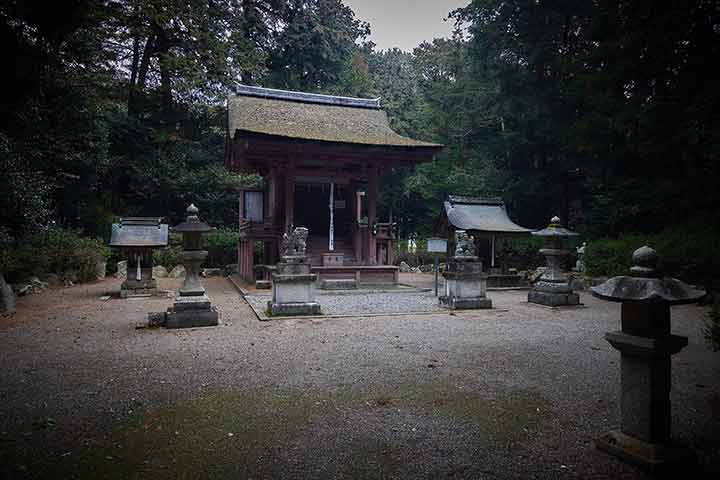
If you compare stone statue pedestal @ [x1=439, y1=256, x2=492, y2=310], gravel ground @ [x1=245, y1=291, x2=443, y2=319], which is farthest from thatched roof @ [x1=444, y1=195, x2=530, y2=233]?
stone statue pedestal @ [x1=439, y1=256, x2=492, y2=310]

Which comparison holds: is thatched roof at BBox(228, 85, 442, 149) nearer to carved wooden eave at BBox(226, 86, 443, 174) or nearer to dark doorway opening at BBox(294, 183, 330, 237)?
carved wooden eave at BBox(226, 86, 443, 174)

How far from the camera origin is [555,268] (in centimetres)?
961

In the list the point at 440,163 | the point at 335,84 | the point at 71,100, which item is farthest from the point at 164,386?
the point at 335,84

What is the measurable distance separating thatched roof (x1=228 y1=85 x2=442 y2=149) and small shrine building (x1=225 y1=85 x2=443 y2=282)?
0.03m

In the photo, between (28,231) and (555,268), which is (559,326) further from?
(28,231)

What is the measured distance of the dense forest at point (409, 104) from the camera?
909 cm

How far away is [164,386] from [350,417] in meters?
1.92

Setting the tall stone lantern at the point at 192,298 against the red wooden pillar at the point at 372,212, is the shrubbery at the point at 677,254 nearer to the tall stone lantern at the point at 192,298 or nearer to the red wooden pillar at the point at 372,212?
the red wooden pillar at the point at 372,212

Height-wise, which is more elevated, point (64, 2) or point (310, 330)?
point (64, 2)

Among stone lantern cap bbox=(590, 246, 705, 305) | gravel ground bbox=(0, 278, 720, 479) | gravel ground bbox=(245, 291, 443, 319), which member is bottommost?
gravel ground bbox=(0, 278, 720, 479)

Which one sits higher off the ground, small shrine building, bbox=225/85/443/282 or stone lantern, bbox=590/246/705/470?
small shrine building, bbox=225/85/443/282

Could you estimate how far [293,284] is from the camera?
7789mm

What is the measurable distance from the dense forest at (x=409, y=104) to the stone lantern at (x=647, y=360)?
316 inches

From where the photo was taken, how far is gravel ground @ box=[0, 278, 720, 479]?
8.69 ft
